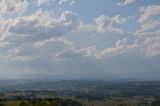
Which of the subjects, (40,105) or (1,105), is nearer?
(40,105)

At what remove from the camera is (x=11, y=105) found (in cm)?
19212

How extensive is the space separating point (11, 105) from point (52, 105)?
8747 centimetres

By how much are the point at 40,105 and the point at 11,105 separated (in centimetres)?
5201

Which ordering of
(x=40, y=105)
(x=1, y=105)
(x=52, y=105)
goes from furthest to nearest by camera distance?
(x=1, y=105)
(x=40, y=105)
(x=52, y=105)

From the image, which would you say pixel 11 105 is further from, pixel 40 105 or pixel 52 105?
pixel 52 105

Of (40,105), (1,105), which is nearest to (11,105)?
(1,105)

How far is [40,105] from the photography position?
14550 cm

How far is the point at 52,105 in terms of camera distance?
364 feet

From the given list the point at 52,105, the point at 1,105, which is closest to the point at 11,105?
the point at 1,105

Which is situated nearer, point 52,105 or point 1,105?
point 52,105

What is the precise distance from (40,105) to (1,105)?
52.7 m

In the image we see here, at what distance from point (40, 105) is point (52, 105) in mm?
35931

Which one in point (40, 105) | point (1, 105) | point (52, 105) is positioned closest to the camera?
point (52, 105)

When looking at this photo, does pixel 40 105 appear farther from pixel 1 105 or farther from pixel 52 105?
pixel 1 105
